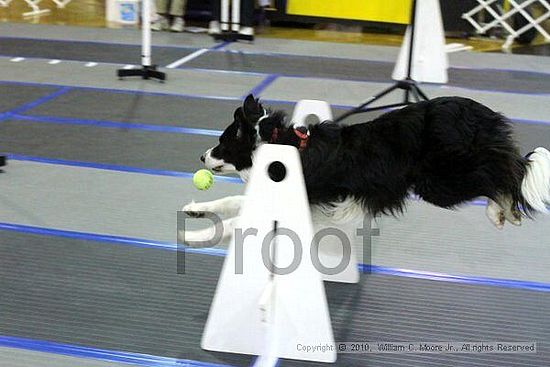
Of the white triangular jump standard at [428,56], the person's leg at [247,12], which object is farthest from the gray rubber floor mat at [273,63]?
the person's leg at [247,12]

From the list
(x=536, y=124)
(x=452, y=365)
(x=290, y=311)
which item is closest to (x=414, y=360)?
(x=452, y=365)

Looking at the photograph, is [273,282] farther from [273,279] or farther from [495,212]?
[495,212]

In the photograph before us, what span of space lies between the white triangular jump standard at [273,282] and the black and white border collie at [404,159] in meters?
0.28

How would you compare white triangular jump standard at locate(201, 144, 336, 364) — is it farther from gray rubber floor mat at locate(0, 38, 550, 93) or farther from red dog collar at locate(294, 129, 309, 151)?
gray rubber floor mat at locate(0, 38, 550, 93)

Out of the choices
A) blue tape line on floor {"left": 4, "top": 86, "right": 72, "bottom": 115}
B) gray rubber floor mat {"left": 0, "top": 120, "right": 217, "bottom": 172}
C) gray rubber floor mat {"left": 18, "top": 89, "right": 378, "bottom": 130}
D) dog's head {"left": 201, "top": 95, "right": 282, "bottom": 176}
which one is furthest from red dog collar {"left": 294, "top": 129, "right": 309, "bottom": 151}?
blue tape line on floor {"left": 4, "top": 86, "right": 72, "bottom": 115}

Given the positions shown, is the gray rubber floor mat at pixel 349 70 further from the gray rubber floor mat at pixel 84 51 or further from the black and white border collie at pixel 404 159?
the black and white border collie at pixel 404 159

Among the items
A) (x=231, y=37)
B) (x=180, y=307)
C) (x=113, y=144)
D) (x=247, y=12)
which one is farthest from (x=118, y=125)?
(x=247, y=12)

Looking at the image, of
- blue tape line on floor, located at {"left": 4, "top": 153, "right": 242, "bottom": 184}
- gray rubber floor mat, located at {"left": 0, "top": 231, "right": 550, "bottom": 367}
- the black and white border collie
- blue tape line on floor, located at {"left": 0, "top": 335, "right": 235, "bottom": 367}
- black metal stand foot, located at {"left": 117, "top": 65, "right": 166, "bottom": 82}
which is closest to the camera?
blue tape line on floor, located at {"left": 0, "top": 335, "right": 235, "bottom": 367}

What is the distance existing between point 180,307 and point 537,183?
1.57 metres

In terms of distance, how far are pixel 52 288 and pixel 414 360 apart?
5.06 feet

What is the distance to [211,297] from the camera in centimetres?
314

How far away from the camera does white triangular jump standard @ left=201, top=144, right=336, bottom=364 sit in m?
2.64

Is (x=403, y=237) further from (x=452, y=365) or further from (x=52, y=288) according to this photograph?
(x=52, y=288)

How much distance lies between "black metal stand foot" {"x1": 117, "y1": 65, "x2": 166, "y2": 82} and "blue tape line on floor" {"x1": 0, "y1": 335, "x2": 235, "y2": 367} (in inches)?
171
